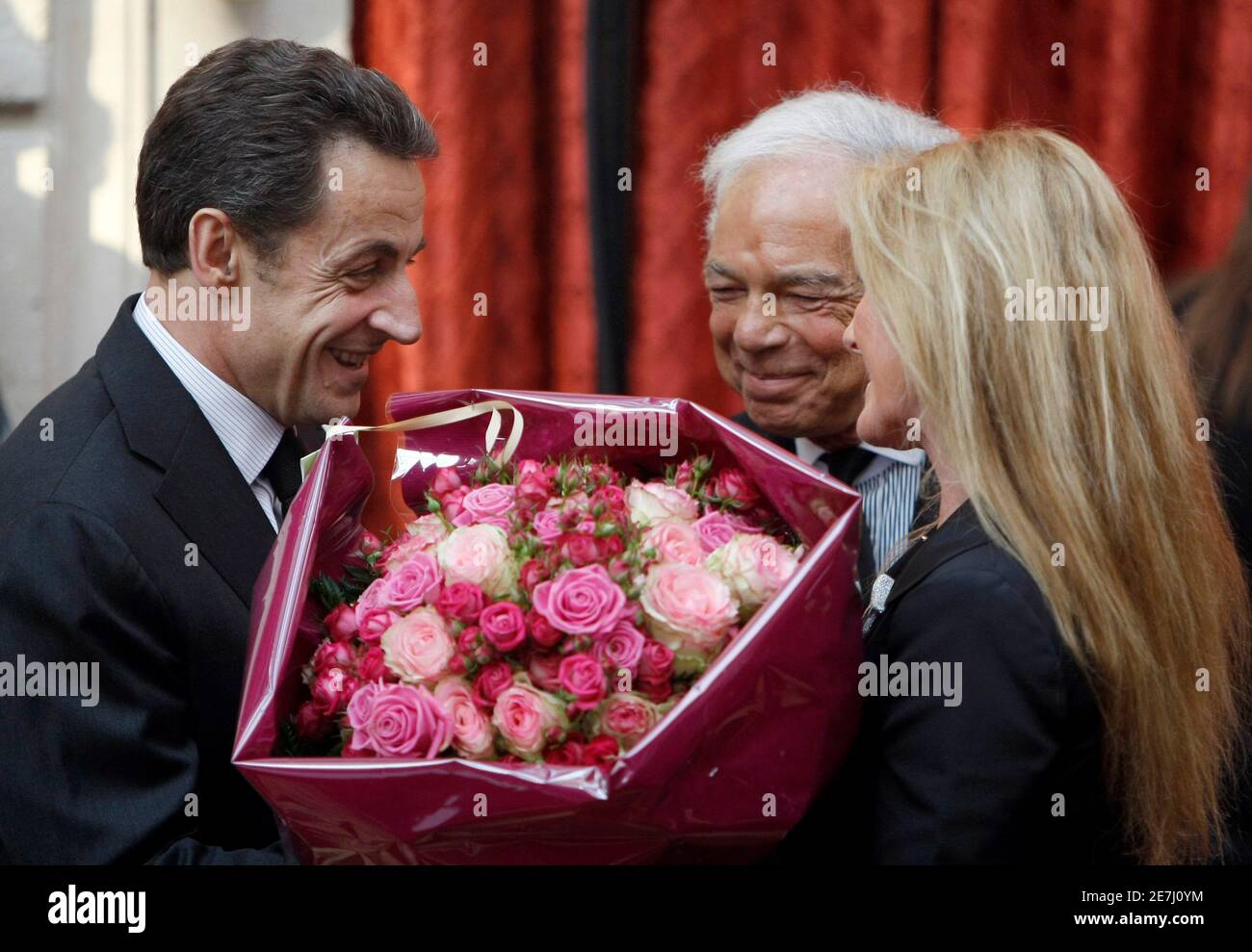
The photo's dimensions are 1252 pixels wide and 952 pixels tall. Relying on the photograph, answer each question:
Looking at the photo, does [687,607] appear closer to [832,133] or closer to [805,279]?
[805,279]

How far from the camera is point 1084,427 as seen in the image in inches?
67.4

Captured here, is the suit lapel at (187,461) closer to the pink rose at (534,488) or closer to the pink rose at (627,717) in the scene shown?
the pink rose at (534,488)

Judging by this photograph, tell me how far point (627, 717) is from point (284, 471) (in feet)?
3.12

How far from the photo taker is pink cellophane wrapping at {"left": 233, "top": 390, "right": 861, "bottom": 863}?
1.44 m

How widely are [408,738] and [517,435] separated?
0.51 meters

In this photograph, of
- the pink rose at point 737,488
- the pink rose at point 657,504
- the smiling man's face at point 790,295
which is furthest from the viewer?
the smiling man's face at point 790,295

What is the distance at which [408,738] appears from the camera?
147 centimetres

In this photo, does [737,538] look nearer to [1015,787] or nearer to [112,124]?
[1015,787]

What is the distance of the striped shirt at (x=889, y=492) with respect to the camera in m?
2.65

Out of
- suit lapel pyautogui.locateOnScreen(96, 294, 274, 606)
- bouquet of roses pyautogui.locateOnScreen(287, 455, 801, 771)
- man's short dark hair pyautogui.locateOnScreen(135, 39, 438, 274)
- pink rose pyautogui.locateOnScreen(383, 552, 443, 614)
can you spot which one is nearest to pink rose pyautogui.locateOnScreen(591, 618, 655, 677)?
bouquet of roses pyautogui.locateOnScreen(287, 455, 801, 771)

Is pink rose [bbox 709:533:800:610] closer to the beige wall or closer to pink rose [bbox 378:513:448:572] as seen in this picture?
pink rose [bbox 378:513:448:572]

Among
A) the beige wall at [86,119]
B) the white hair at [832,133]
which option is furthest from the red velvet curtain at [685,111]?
the white hair at [832,133]

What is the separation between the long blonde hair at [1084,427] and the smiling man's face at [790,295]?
2.39 ft
